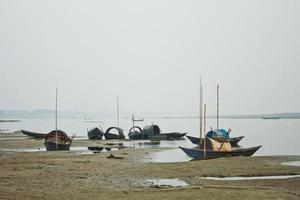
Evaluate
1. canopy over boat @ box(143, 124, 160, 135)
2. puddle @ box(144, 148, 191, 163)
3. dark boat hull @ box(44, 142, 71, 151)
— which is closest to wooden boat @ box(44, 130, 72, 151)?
dark boat hull @ box(44, 142, 71, 151)

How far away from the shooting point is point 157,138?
222 feet

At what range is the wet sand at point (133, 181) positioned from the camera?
14.4m

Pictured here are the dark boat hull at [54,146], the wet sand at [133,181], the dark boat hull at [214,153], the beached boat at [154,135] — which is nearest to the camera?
the wet sand at [133,181]

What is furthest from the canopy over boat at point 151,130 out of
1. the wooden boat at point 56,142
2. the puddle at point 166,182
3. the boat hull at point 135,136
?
the puddle at point 166,182

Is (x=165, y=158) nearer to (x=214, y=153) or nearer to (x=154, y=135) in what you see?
(x=214, y=153)

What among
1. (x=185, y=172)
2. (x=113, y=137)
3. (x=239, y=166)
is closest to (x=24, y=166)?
(x=185, y=172)

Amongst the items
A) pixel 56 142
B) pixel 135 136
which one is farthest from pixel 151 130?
pixel 56 142

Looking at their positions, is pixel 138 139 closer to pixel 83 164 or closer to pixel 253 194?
pixel 83 164

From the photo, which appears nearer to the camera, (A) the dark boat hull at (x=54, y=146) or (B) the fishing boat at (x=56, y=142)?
(A) the dark boat hull at (x=54, y=146)

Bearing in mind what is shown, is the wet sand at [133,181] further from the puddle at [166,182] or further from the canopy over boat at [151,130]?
the canopy over boat at [151,130]

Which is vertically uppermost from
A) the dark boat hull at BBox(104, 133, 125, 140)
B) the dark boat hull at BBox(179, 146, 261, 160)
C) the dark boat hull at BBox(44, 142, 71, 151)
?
the dark boat hull at BBox(179, 146, 261, 160)

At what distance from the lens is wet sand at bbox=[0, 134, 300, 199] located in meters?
14.4

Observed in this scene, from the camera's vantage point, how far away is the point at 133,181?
1850cm

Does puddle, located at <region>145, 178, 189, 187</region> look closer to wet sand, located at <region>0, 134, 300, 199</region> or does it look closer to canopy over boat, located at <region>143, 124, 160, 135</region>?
wet sand, located at <region>0, 134, 300, 199</region>
